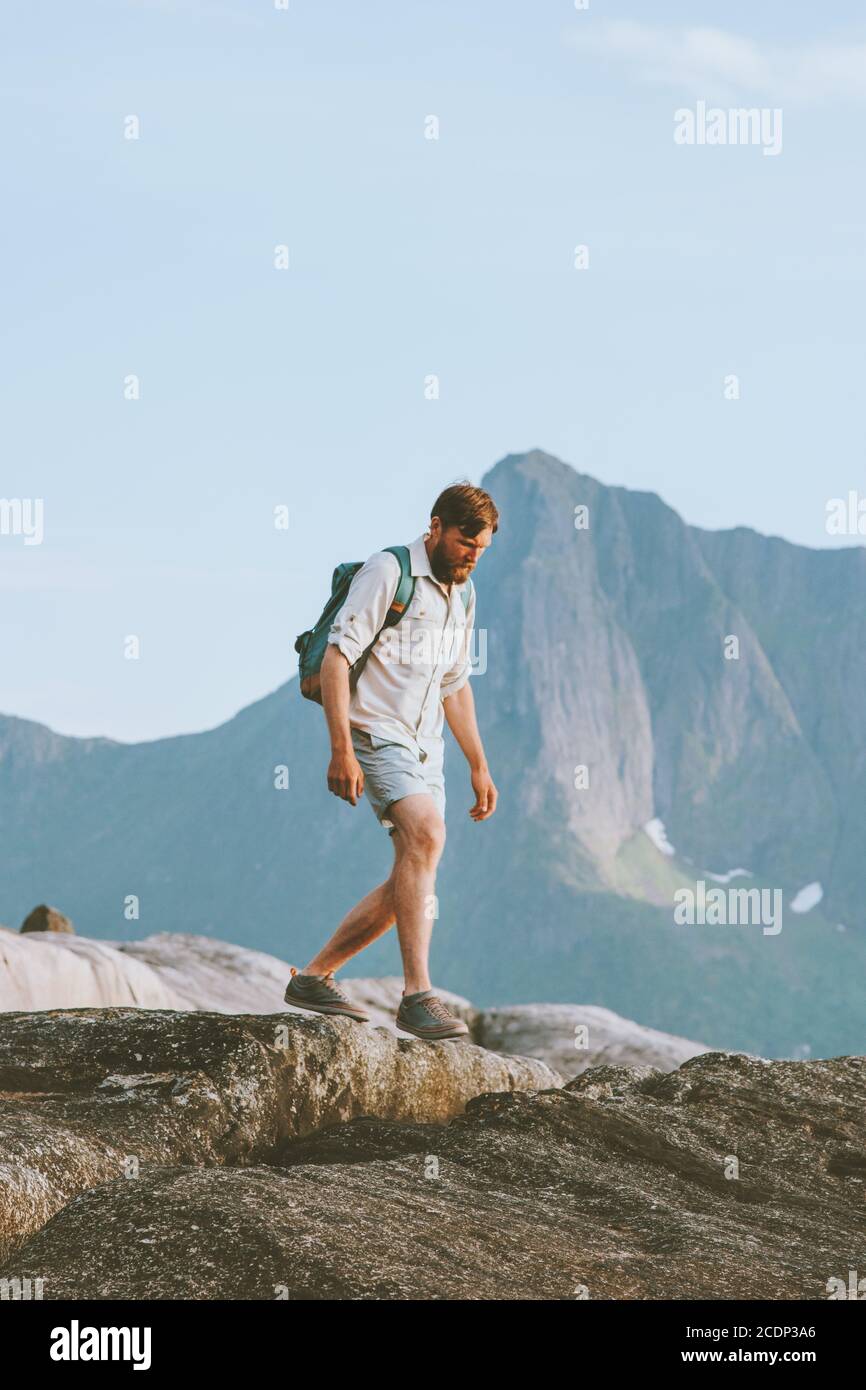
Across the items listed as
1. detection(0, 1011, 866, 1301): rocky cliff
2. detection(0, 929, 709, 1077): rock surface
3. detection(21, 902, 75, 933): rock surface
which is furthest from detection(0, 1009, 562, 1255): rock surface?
detection(21, 902, 75, 933): rock surface

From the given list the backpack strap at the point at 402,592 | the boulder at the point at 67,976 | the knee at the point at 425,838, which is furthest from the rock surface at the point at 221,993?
the backpack strap at the point at 402,592

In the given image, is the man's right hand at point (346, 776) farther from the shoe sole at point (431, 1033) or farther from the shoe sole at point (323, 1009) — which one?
the shoe sole at point (323, 1009)

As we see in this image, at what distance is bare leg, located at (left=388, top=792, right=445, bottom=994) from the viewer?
10.4 metres

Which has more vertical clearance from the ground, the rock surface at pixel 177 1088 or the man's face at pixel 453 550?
the man's face at pixel 453 550

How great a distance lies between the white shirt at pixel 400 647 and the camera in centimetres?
1036

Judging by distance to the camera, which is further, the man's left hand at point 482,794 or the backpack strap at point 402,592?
the man's left hand at point 482,794

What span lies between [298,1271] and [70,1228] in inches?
45.1

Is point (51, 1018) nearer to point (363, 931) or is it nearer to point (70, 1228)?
point (363, 931)

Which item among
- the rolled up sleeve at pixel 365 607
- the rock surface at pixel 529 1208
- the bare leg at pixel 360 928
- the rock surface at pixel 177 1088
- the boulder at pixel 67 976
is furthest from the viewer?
A: the boulder at pixel 67 976

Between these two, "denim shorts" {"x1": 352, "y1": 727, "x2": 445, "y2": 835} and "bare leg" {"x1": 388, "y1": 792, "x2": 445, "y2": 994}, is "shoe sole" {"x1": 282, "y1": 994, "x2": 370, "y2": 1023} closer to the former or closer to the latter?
"bare leg" {"x1": 388, "y1": 792, "x2": 445, "y2": 994}

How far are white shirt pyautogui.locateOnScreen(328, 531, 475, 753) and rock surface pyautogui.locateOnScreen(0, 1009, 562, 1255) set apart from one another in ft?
6.71

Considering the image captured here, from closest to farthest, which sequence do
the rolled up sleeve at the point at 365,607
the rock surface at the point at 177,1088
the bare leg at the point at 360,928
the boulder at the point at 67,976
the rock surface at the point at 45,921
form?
the rock surface at the point at 177,1088
the rolled up sleeve at the point at 365,607
the bare leg at the point at 360,928
the boulder at the point at 67,976
the rock surface at the point at 45,921
